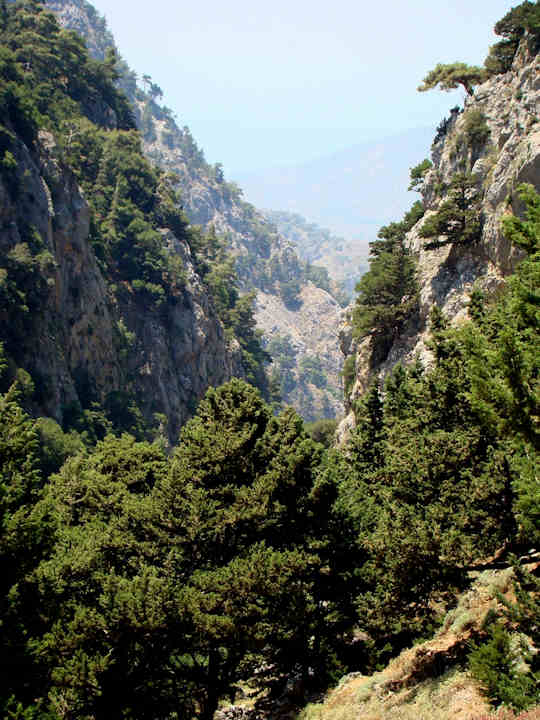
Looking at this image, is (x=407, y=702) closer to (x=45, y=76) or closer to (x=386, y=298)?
(x=386, y=298)

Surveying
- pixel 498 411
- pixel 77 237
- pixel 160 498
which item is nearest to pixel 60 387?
pixel 77 237

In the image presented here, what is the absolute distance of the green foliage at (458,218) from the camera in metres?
48.7

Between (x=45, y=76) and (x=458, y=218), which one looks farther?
(x=45, y=76)

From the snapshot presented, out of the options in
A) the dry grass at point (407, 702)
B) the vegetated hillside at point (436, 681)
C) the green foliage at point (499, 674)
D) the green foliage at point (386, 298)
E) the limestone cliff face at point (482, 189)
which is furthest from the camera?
the green foliage at point (386, 298)

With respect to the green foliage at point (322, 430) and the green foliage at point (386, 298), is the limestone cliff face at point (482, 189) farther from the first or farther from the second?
the green foliage at point (322, 430)

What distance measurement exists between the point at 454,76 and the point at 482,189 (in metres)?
18.8

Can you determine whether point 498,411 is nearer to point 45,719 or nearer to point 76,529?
point 45,719

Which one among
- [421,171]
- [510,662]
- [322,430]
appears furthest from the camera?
[322,430]

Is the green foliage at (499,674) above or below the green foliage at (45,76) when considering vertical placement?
below

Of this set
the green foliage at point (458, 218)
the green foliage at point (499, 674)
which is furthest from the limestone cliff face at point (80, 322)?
the green foliage at point (499, 674)

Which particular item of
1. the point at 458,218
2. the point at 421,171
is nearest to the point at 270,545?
the point at 458,218

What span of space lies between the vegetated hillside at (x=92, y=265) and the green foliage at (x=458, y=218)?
4420 cm

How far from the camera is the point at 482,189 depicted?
51.9 meters

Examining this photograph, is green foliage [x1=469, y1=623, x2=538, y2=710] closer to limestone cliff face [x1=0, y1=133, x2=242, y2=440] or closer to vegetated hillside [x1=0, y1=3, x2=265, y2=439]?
vegetated hillside [x1=0, y1=3, x2=265, y2=439]
